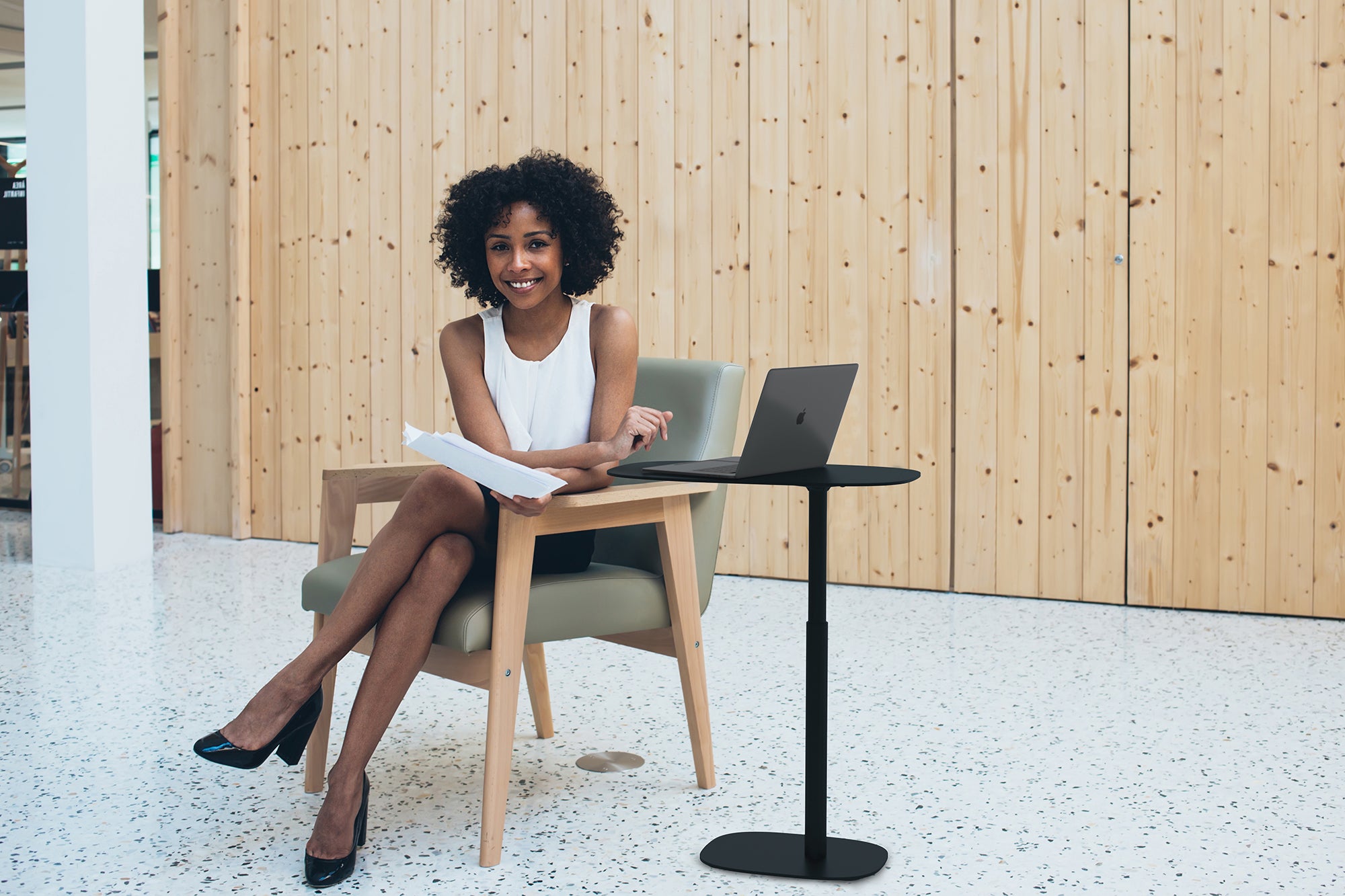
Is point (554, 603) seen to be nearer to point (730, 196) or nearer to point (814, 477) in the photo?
point (814, 477)

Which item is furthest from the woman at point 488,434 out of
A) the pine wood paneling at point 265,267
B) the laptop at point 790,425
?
the pine wood paneling at point 265,267

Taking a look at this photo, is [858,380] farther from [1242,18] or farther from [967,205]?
[1242,18]

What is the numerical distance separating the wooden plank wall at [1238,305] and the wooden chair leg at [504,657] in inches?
101

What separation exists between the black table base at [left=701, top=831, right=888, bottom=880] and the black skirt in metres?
0.54

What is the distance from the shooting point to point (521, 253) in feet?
7.63

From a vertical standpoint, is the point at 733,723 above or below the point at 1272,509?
below

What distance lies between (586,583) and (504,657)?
0.22m

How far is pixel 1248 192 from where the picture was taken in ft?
12.3

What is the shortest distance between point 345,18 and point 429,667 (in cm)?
369

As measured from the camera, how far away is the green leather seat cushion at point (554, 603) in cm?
199

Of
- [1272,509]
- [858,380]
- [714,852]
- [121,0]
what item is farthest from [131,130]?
[1272,509]

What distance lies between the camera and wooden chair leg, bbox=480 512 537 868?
6.47ft

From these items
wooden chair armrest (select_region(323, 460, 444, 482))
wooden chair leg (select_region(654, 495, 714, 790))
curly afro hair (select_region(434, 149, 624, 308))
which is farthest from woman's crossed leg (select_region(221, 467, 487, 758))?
curly afro hair (select_region(434, 149, 624, 308))

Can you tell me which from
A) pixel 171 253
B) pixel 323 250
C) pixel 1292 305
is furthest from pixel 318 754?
pixel 171 253
